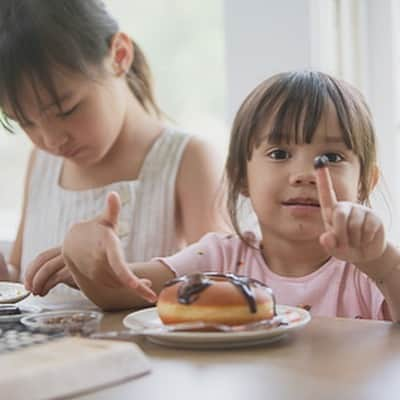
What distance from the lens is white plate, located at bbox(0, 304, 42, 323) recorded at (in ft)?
3.23

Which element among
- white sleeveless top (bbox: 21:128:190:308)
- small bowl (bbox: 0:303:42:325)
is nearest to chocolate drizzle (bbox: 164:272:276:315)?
small bowl (bbox: 0:303:42:325)

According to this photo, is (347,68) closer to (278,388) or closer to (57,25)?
(57,25)

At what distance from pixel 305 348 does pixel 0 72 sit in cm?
90

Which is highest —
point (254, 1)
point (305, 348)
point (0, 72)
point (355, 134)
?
point (254, 1)

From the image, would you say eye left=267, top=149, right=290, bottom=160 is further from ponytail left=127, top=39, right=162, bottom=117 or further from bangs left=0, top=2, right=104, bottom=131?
ponytail left=127, top=39, right=162, bottom=117

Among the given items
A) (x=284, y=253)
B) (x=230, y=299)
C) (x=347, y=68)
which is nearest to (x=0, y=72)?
(x=284, y=253)

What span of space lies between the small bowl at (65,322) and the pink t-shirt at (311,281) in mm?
340

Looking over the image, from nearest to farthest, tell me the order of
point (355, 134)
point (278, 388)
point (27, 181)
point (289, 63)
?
point (278, 388) < point (355, 134) < point (289, 63) < point (27, 181)

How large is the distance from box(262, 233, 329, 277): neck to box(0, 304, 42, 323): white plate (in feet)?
1.12

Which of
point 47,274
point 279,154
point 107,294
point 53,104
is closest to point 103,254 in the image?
point 107,294

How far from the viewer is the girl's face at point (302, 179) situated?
1161mm

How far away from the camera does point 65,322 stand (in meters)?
0.89

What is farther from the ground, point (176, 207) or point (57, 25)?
point (57, 25)

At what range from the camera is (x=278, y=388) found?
672mm
